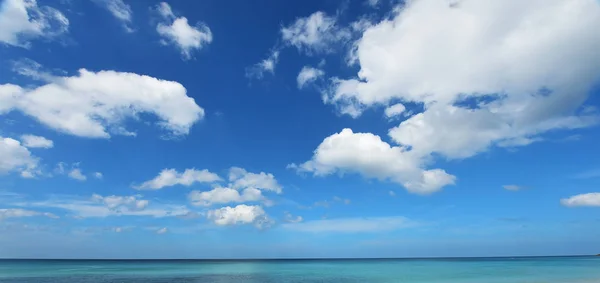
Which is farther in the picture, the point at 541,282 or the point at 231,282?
the point at 231,282

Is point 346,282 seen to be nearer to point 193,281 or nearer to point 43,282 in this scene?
point 193,281

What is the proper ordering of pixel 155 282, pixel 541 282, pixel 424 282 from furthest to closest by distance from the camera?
pixel 155 282, pixel 424 282, pixel 541 282

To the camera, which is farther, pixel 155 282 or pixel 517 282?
pixel 155 282

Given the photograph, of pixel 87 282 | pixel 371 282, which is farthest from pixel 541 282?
pixel 87 282

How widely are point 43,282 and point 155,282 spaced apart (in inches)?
500

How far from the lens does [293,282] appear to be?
39094mm

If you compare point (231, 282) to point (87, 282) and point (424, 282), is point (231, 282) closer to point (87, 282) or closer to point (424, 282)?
point (87, 282)

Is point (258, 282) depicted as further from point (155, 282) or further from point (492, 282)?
point (492, 282)

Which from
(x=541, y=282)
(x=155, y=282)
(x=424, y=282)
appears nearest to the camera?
(x=541, y=282)

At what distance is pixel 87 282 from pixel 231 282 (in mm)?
16032

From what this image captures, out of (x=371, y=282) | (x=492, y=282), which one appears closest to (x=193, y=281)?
(x=371, y=282)

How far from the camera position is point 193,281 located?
4106 cm

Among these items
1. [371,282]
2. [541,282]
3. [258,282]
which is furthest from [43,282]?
[541,282]

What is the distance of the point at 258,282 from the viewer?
39406mm
